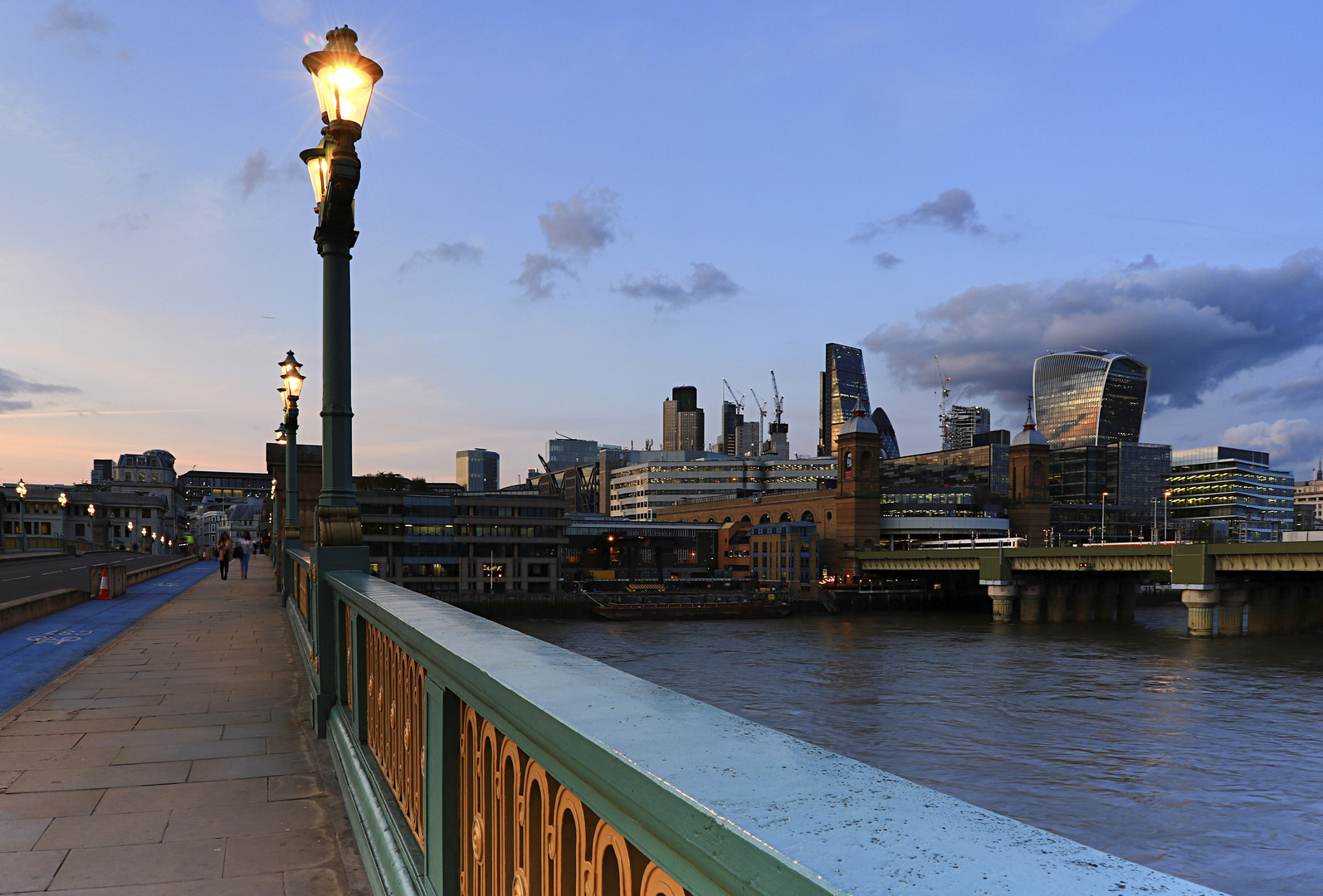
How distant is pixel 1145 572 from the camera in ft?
303

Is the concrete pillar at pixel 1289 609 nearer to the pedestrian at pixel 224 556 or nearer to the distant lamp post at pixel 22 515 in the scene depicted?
the pedestrian at pixel 224 556

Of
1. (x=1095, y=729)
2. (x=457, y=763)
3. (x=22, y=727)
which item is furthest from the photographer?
(x=1095, y=729)

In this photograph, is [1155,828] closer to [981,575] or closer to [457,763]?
[457,763]

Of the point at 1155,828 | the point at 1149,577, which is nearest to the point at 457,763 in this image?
the point at 1155,828

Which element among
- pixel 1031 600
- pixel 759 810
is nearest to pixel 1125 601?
pixel 1031 600

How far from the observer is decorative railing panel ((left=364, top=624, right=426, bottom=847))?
14.4 ft

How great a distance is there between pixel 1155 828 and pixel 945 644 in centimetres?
4605

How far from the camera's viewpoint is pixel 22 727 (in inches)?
343

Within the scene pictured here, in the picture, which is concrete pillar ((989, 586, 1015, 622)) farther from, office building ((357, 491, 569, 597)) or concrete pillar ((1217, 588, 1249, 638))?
office building ((357, 491, 569, 597))

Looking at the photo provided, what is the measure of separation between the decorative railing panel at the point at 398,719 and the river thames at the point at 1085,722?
302cm

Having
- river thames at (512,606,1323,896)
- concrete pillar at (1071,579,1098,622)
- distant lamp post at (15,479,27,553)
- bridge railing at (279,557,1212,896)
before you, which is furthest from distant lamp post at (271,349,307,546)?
concrete pillar at (1071,579,1098,622)

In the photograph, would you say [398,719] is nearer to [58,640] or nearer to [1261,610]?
[58,640]

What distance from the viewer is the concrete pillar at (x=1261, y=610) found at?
82312 millimetres

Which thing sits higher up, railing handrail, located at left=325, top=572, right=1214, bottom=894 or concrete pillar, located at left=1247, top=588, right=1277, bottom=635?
railing handrail, located at left=325, top=572, right=1214, bottom=894
